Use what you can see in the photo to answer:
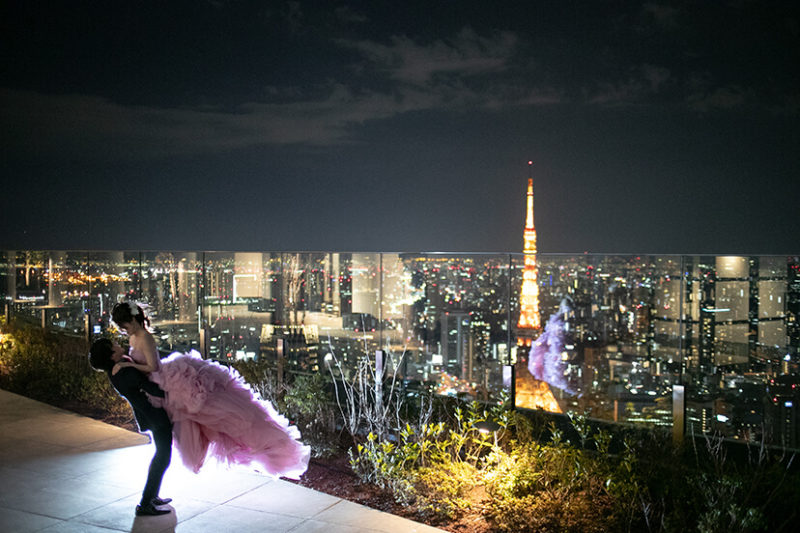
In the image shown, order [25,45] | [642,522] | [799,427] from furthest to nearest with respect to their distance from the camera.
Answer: [25,45], [799,427], [642,522]

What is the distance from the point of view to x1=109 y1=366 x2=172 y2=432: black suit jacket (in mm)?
3998

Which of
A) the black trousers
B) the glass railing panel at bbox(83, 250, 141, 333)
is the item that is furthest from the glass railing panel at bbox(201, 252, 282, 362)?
the black trousers

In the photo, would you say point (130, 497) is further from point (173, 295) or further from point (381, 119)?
point (381, 119)

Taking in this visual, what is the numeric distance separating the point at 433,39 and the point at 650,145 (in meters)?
9.77

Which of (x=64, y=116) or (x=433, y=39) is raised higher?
(x=433, y=39)

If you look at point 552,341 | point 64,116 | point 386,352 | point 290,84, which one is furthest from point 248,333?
point 64,116

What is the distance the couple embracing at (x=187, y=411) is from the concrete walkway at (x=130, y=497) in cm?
20

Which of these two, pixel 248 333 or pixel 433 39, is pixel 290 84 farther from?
pixel 248 333

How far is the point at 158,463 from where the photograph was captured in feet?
13.1

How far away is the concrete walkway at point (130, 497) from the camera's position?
3.90 meters

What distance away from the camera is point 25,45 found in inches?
687

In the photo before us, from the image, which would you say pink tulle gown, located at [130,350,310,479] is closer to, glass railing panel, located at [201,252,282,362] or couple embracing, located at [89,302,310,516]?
couple embracing, located at [89,302,310,516]

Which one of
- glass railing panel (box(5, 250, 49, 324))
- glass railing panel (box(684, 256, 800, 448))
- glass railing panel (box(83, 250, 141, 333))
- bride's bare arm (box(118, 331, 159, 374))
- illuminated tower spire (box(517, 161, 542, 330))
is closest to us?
bride's bare arm (box(118, 331, 159, 374))

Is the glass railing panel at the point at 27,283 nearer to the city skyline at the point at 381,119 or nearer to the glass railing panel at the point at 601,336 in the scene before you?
the city skyline at the point at 381,119
